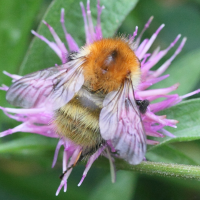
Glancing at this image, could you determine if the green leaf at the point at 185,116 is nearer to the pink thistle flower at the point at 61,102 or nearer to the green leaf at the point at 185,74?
the pink thistle flower at the point at 61,102

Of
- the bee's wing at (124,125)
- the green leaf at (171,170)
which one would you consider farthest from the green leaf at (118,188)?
the bee's wing at (124,125)

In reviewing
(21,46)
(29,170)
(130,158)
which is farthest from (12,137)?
(130,158)

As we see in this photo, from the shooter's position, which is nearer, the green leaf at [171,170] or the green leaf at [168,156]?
the green leaf at [171,170]

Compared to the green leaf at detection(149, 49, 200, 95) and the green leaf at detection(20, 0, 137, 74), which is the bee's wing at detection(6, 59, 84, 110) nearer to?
the green leaf at detection(20, 0, 137, 74)

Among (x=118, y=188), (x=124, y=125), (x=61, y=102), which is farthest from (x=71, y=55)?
(x=118, y=188)

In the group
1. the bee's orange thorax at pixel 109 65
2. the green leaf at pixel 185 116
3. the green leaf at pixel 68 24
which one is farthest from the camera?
the green leaf at pixel 68 24

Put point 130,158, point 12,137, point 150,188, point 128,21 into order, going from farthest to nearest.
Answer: point 128,21, point 150,188, point 12,137, point 130,158

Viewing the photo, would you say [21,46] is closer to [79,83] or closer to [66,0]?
[66,0]
